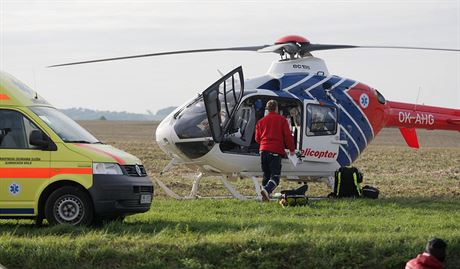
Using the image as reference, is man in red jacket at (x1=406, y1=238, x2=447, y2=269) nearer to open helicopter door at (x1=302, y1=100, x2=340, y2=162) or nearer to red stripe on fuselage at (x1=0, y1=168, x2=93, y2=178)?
red stripe on fuselage at (x1=0, y1=168, x2=93, y2=178)

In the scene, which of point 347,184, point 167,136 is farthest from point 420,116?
point 167,136

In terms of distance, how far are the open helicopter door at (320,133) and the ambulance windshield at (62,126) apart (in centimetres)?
579

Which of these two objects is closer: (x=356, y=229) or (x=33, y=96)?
(x=356, y=229)

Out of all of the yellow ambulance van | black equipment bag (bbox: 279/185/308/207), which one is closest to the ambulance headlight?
the yellow ambulance van

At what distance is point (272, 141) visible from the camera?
629 inches

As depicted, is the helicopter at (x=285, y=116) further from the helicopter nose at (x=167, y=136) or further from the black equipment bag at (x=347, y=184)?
the black equipment bag at (x=347, y=184)

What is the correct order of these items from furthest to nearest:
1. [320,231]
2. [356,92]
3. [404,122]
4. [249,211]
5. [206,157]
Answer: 1. [404,122]
2. [356,92]
3. [206,157]
4. [249,211]
5. [320,231]

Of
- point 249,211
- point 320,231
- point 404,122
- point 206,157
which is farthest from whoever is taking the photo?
point 404,122

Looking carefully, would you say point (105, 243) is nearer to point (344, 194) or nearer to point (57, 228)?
point (57, 228)

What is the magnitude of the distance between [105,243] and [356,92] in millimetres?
9133

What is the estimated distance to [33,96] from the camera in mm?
12992

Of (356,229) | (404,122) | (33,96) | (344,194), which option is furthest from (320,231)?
(404,122)

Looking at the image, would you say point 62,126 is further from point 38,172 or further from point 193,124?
point 193,124

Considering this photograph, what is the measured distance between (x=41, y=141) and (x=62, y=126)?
2.36 ft
